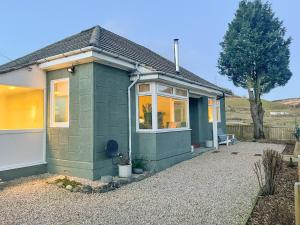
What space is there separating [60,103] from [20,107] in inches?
120

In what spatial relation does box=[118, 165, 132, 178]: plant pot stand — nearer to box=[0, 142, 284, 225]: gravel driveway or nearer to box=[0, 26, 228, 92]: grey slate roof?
A: box=[0, 142, 284, 225]: gravel driveway

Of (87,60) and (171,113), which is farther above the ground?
(87,60)

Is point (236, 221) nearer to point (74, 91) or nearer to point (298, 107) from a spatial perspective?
point (74, 91)

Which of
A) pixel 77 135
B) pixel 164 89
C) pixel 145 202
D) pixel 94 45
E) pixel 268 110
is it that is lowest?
pixel 145 202

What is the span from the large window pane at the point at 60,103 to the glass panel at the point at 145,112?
2.85m

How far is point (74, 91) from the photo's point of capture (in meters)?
8.28

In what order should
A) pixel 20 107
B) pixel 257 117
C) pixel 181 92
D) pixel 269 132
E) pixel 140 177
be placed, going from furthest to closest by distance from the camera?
pixel 269 132 → pixel 257 117 → pixel 181 92 → pixel 20 107 → pixel 140 177

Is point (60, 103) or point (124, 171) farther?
point (60, 103)

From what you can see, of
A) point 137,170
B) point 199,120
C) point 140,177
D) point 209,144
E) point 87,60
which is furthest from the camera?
point 209,144

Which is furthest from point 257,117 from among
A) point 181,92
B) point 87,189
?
point 87,189

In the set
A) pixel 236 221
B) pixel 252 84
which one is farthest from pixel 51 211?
pixel 252 84

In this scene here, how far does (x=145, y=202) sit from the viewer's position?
590cm

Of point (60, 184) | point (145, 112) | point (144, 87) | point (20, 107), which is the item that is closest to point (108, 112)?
point (145, 112)

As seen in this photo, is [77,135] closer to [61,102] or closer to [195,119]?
[61,102]
